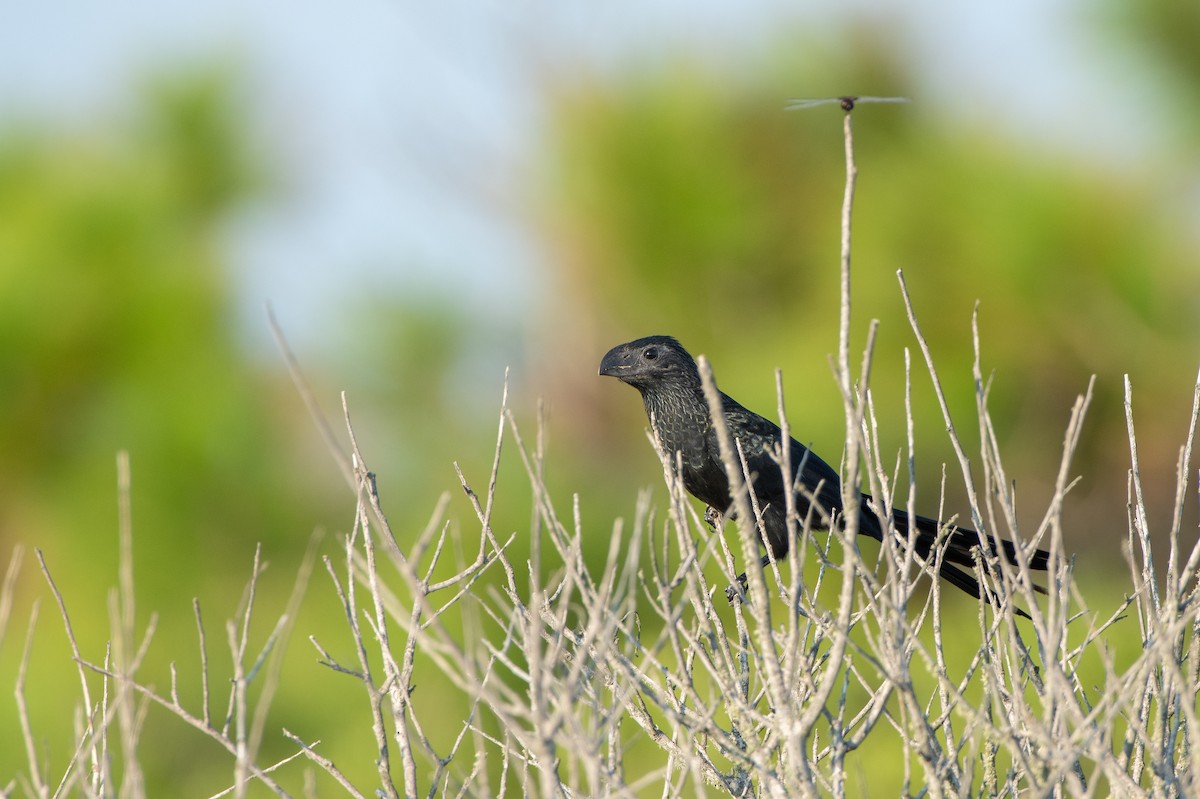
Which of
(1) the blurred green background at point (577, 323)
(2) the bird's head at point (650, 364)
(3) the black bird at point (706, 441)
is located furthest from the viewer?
(1) the blurred green background at point (577, 323)

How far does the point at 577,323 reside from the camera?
11.8 m

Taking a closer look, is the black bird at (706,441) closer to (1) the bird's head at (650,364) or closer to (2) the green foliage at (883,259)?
(1) the bird's head at (650,364)

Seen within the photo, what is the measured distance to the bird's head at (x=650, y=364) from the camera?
462cm

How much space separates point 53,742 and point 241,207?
178 inches

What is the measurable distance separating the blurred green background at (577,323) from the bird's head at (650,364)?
294 cm

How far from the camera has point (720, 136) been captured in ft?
38.7

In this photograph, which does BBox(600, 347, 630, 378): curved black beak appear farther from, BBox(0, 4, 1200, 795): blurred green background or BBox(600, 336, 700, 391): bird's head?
BBox(0, 4, 1200, 795): blurred green background

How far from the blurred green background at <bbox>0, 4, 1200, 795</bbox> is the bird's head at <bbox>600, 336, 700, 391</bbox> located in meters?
2.94

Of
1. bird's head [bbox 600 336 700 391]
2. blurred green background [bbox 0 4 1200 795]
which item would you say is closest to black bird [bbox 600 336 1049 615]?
bird's head [bbox 600 336 700 391]

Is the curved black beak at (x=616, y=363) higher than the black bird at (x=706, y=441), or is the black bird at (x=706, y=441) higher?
the curved black beak at (x=616, y=363)

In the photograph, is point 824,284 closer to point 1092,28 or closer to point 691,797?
point 1092,28

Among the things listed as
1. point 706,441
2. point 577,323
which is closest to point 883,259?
point 577,323

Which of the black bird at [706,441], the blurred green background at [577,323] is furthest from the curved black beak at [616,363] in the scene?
the blurred green background at [577,323]

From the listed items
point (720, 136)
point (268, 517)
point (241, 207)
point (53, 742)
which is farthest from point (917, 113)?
point (53, 742)
